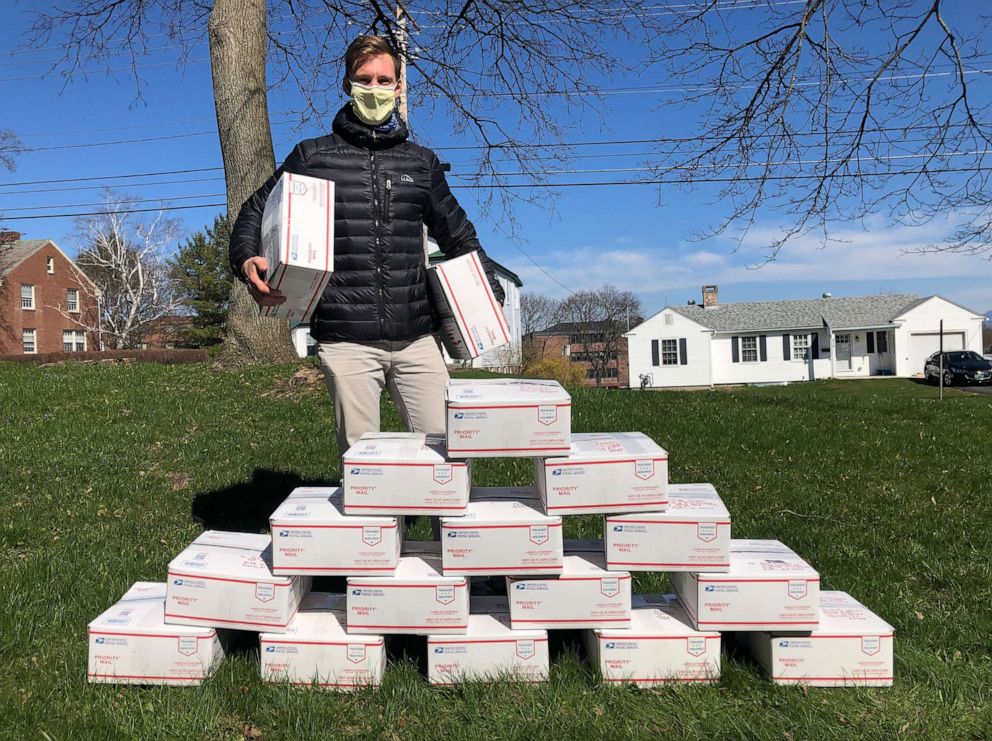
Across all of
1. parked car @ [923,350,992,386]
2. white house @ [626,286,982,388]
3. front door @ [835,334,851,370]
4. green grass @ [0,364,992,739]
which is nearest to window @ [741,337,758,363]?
white house @ [626,286,982,388]

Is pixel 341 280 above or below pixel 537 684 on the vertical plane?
above

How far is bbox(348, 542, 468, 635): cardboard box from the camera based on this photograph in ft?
9.55

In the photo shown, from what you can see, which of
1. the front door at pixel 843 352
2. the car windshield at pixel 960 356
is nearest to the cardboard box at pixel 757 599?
the car windshield at pixel 960 356

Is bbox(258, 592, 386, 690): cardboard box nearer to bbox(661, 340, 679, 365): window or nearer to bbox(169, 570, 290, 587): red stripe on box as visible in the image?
bbox(169, 570, 290, 587): red stripe on box

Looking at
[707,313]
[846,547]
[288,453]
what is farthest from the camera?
[707,313]

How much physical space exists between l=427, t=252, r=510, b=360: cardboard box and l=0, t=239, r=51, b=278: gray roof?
4539 cm

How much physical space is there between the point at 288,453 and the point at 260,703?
169 inches

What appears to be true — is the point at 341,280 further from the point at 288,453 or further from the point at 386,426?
the point at 386,426

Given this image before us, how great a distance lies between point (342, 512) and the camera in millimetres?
3006

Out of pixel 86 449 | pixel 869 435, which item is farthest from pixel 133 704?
pixel 869 435

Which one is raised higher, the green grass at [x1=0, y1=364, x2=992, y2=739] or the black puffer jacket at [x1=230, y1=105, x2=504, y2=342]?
the black puffer jacket at [x1=230, y1=105, x2=504, y2=342]

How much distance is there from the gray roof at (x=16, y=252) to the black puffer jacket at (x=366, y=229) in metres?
44.9

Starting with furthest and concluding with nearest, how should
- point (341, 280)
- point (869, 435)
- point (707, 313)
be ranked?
point (707, 313) → point (869, 435) → point (341, 280)

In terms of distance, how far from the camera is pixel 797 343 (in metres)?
39.3
